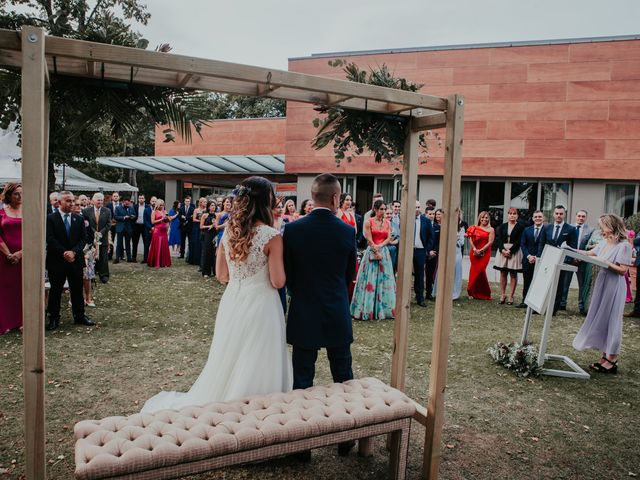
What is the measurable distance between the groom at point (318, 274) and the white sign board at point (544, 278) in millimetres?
3516

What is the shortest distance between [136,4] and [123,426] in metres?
18.1

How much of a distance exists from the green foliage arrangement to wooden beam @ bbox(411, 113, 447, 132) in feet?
0.35

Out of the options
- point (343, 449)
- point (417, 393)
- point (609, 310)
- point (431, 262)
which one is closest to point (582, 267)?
point (431, 262)

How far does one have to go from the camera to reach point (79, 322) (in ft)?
24.9

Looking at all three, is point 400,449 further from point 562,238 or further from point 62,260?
point 562,238

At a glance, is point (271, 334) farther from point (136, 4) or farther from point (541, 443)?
point (136, 4)

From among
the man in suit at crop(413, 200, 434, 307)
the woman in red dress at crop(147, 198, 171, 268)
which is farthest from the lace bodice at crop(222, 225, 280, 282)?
the woman in red dress at crop(147, 198, 171, 268)

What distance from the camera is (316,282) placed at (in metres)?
3.70

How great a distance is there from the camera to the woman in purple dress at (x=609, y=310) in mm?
6152

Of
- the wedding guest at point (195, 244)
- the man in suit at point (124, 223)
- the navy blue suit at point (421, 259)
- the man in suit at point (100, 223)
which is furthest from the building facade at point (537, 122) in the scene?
the man in suit at point (100, 223)

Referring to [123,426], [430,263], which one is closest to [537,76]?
[430,263]

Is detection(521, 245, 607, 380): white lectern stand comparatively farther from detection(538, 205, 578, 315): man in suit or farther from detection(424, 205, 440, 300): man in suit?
detection(424, 205, 440, 300): man in suit

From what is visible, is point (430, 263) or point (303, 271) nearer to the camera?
point (303, 271)

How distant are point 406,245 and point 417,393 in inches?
77.7
